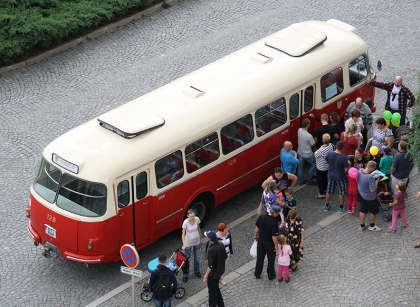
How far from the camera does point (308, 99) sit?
1953cm

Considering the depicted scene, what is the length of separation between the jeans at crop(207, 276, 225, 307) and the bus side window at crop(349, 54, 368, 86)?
689cm

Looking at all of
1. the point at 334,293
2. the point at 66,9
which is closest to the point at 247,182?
the point at 334,293

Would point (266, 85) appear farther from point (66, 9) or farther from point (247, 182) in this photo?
point (66, 9)

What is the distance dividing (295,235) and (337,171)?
2411 millimetres

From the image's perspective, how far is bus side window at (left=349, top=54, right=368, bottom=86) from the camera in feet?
66.9

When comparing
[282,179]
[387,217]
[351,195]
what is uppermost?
[282,179]

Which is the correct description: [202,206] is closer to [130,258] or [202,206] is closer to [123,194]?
[123,194]

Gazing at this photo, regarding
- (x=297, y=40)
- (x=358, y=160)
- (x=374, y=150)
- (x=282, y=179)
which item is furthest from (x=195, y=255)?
(x=297, y=40)

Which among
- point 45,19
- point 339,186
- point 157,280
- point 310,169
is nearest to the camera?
point 157,280

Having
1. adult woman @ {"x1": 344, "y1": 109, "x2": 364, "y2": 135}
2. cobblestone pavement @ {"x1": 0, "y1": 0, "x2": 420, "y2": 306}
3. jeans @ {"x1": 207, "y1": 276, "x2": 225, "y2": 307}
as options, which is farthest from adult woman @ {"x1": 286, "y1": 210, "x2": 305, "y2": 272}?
adult woman @ {"x1": 344, "y1": 109, "x2": 364, "y2": 135}

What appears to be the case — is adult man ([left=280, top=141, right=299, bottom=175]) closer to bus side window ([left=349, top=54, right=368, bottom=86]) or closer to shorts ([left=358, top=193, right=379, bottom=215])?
shorts ([left=358, top=193, right=379, bottom=215])

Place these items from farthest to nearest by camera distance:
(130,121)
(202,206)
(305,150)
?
1. (305,150)
2. (202,206)
3. (130,121)

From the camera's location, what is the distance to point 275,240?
16219mm

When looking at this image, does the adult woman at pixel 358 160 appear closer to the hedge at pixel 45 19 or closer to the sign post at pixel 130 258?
the sign post at pixel 130 258
